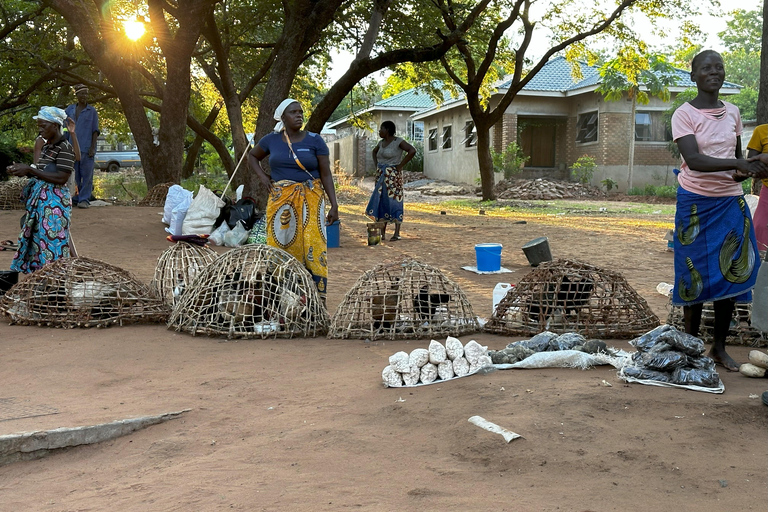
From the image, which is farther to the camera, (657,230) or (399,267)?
(657,230)

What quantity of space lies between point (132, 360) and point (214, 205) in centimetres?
582

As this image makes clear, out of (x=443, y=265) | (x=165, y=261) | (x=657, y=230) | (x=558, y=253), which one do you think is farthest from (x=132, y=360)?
(x=657, y=230)

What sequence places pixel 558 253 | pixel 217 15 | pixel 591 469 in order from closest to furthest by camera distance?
pixel 591 469 → pixel 558 253 → pixel 217 15

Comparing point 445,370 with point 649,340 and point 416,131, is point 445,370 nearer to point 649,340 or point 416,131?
point 649,340

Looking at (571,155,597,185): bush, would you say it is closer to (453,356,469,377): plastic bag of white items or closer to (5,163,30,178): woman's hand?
(5,163,30,178): woman's hand

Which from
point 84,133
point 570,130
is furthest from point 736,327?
point 570,130

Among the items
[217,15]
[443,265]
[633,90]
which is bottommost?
[443,265]

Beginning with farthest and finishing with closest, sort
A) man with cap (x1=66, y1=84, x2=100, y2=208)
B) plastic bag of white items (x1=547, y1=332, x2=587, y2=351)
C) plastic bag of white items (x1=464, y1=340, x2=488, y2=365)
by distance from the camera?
man with cap (x1=66, y1=84, x2=100, y2=208) < plastic bag of white items (x1=547, y1=332, x2=587, y2=351) < plastic bag of white items (x1=464, y1=340, x2=488, y2=365)

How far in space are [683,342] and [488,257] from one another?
15.9ft

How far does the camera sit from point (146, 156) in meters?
12.8

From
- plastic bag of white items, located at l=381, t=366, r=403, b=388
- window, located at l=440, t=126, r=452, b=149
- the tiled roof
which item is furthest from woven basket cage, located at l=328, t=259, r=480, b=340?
window, located at l=440, t=126, r=452, b=149

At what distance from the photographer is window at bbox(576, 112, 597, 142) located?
2473cm

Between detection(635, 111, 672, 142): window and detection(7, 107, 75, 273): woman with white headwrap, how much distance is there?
857 inches

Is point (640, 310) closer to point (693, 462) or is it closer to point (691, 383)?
point (691, 383)
